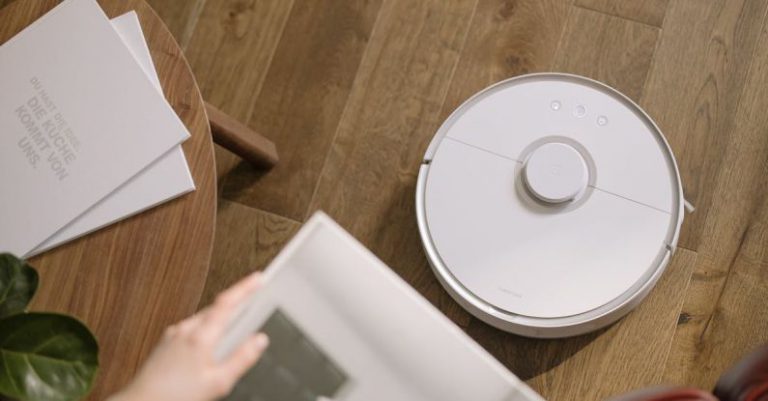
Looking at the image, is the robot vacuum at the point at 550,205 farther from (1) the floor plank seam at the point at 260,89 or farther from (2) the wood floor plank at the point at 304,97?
(1) the floor plank seam at the point at 260,89

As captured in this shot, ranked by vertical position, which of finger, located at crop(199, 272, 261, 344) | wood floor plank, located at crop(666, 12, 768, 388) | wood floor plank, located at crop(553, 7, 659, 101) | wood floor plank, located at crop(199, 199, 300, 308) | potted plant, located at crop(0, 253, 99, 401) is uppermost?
finger, located at crop(199, 272, 261, 344)

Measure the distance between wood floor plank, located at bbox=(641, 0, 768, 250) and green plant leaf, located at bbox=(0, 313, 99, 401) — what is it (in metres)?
0.90

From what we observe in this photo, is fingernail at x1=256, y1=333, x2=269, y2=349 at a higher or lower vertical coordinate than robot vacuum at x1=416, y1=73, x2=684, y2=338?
higher

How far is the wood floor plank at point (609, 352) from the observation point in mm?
1067

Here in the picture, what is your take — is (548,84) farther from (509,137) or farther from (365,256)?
(365,256)

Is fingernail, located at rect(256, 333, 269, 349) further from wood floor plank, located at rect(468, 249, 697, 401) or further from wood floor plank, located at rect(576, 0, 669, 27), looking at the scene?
wood floor plank, located at rect(576, 0, 669, 27)

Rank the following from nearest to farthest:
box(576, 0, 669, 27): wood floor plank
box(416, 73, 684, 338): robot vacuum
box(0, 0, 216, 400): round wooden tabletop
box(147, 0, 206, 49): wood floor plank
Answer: box(0, 0, 216, 400): round wooden tabletop → box(416, 73, 684, 338): robot vacuum → box(576, 0, 669, 27): wood floor plank → box(147, 0, 206, 49): wood floor plank

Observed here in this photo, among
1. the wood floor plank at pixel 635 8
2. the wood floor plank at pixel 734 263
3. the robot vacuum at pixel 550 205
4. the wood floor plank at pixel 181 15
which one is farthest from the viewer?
the wood floor plank at pixel 181 15

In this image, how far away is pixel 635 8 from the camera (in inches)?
46.5

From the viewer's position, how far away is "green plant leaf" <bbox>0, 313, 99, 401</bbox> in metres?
0.57

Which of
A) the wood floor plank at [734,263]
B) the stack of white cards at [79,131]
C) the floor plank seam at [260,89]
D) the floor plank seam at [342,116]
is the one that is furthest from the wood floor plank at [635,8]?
the stack of white cards at [79,131]

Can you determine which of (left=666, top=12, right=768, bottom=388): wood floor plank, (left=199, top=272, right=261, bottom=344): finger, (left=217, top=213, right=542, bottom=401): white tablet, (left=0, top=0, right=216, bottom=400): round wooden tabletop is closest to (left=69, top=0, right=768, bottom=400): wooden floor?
(left=666, top=12, right=768, bottom=388): wood floor plank

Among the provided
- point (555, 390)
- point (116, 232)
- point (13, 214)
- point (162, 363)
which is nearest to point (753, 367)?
point (555, 390)

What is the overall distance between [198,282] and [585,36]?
788 mm
